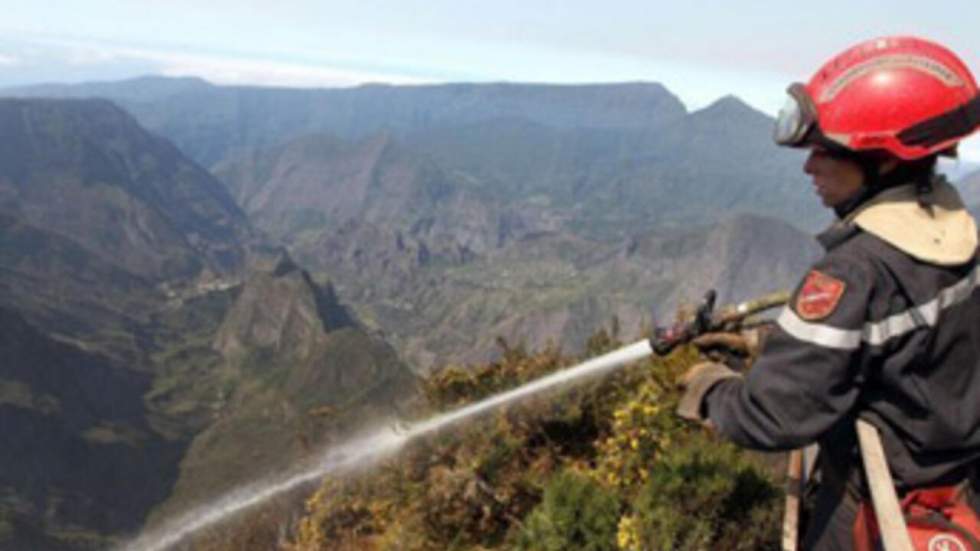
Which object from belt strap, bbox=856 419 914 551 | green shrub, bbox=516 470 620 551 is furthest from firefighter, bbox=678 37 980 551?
green shrub, bbox=516 470 620 551

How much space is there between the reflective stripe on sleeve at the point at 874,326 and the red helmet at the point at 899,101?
731 mm

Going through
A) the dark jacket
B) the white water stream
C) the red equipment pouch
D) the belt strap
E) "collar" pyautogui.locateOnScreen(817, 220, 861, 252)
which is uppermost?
"collar" pyautogui.locateOnScreen(817, 220, 861, 252)

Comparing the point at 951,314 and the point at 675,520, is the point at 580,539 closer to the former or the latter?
the point at 675,520

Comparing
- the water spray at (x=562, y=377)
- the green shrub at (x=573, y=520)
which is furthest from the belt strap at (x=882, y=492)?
the green shrub at (x=573, y=520)

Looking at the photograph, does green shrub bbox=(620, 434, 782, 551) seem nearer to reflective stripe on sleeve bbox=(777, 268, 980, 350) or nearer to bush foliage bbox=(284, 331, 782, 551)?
bush foliage bbox=(284, 331, 782, 551)

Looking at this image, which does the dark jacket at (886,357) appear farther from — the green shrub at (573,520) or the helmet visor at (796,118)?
the green shrub at (573,520)

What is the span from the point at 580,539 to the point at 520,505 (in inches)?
142

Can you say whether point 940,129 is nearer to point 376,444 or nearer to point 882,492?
point 882,492

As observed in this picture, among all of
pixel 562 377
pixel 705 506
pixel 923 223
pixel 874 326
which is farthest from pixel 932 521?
pixel 705 506

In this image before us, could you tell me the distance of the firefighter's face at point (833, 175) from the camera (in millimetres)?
5207

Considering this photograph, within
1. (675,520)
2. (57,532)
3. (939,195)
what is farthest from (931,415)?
(57,532)

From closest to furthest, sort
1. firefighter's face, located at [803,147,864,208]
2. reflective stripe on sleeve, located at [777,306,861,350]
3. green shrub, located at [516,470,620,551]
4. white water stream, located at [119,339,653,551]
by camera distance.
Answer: reflective stripe on sleeve, located at [777,306,861,350]
firefighter's face, located at [803,147,864,208]
white water stream, located at [119,339,653,551]
green shrub, located at [516,470,620,551]

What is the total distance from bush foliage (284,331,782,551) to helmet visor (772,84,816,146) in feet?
17.7

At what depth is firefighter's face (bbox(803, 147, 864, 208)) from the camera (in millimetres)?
5207
